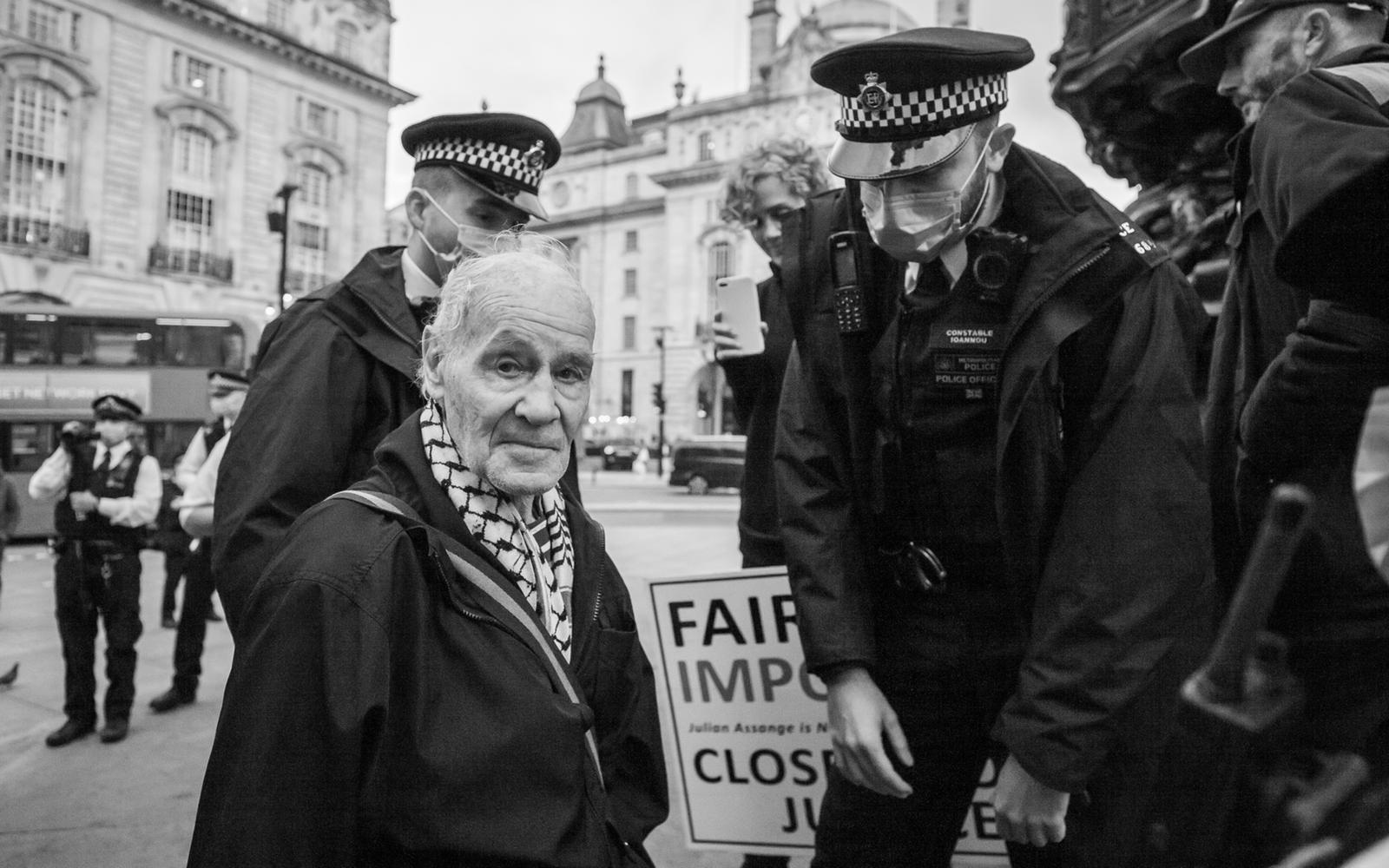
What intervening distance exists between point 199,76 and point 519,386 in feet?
124

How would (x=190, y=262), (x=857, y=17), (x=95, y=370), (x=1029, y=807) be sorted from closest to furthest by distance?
1. (x=1029, y=807)
2. (x=95, y=370)
3. (x=190, y=262)
4. (x=857, y=17)

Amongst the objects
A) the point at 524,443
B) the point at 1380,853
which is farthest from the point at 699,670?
the point at 1380,853

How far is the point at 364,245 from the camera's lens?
3997 cm

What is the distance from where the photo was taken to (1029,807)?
1.74 metres

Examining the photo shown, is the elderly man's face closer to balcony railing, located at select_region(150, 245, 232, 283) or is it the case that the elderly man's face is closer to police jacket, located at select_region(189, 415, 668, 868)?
police jacket, located at select_region(189, 415, 668, 868)

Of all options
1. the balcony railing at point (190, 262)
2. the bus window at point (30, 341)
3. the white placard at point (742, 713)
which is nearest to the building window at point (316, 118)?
the balcony railing at point (190, 262)

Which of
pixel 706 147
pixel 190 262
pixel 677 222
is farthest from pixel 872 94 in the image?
pixel 706 147

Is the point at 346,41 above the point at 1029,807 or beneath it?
above

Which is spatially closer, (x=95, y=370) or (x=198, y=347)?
(x=95, y=370)

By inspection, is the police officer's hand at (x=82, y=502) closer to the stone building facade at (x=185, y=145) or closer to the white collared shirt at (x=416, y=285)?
the white collared shirt at (x=416, y=285)

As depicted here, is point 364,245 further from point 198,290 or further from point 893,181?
point 893,181

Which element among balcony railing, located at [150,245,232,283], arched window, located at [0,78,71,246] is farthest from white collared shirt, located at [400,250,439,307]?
balcony railing, located at [150,245,232,283]

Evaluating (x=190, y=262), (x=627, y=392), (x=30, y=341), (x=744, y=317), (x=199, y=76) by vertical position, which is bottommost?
(x=744, y=317)

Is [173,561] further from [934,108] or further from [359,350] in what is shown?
[934,108]
